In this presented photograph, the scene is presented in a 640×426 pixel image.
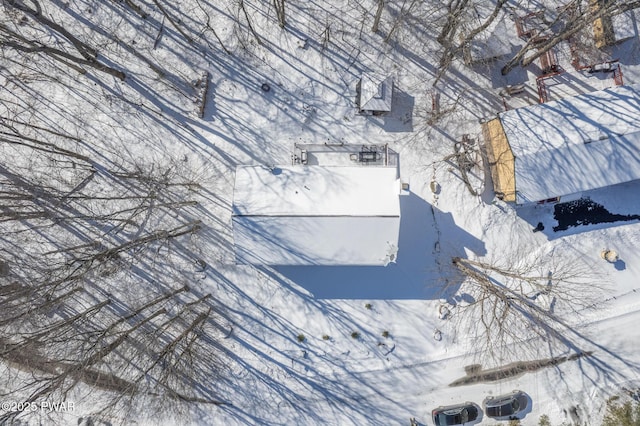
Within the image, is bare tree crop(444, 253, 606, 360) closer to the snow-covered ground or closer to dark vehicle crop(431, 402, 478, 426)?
the snow-covered ground

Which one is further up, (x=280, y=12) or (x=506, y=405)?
(x=280, y=12)

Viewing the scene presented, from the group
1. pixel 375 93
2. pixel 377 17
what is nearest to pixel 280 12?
pixel 377 17

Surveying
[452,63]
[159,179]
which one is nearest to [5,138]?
[159,179]

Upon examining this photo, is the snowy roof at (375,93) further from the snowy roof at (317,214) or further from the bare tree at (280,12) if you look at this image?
the bare tree at (280,12)

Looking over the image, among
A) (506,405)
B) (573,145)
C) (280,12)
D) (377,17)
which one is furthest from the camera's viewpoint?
(506,405)

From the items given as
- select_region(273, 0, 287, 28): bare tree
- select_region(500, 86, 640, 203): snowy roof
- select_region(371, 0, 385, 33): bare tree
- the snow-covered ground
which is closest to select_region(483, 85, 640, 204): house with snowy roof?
select_region(500, 86, 640, 203): snowy roof

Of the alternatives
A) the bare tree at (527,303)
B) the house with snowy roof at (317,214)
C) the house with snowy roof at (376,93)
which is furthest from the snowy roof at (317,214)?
the bare tree at (527,303)

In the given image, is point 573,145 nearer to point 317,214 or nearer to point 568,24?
point 568,24
